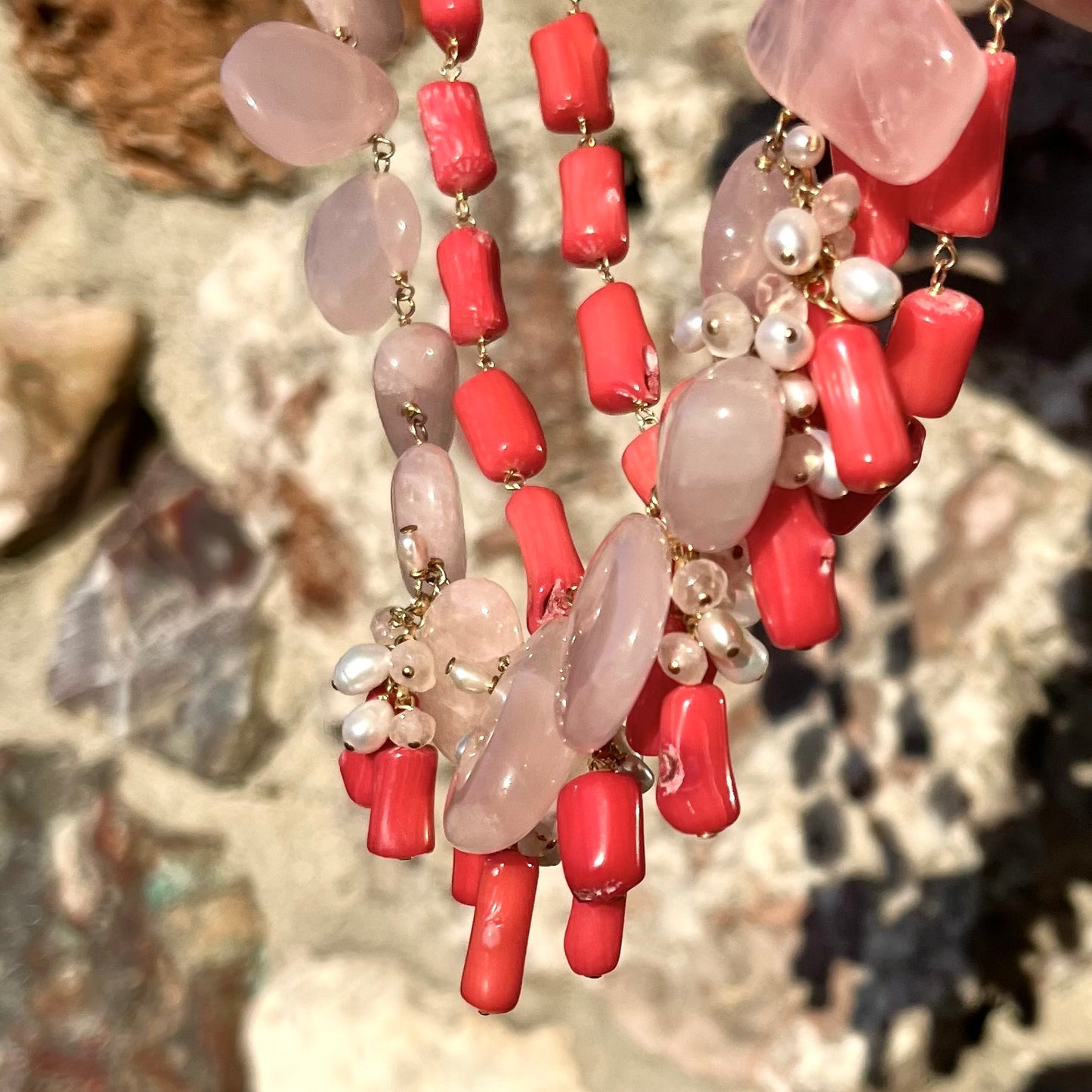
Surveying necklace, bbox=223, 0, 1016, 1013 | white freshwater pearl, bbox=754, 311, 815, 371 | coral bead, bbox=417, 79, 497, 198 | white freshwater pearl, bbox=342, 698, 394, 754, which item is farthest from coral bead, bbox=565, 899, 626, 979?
coral bead, bbox=417, 79, 497, 198

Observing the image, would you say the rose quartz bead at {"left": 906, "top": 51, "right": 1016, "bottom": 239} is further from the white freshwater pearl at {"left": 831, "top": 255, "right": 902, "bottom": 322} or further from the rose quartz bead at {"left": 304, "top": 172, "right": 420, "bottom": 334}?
the rose quartz bead at {"left": 304, "top": 172, "right": 420, "bottom": 334}

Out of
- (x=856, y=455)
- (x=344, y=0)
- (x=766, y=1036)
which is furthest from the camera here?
(x=766, y=1036)

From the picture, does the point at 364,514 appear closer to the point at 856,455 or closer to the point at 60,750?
the point at 60,750

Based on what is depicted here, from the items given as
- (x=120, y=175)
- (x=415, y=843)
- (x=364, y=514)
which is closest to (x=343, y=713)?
(x=364, y=514)

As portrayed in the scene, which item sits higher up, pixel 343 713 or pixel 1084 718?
pixel 1084 718

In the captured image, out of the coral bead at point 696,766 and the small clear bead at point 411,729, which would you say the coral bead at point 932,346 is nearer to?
the coral bead at point 696,766

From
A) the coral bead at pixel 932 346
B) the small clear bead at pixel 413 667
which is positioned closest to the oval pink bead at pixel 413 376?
the small clear bead at pixel 413 667
